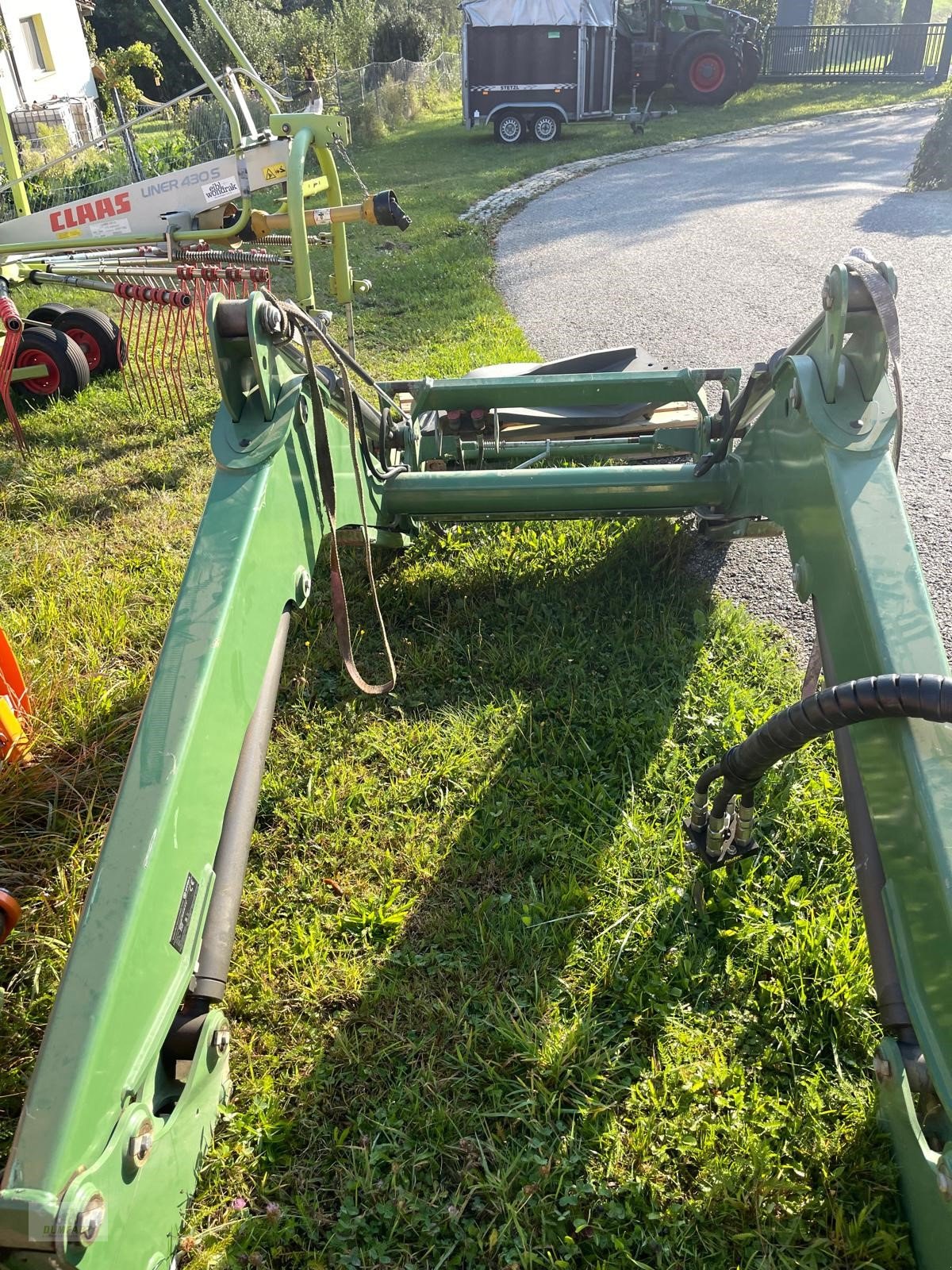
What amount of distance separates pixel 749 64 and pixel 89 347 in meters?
18.7

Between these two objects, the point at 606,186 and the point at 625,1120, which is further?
the point at 606,186

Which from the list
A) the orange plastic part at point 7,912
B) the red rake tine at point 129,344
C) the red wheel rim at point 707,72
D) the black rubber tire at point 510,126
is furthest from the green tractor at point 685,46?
the orange plastic part at point 7,912

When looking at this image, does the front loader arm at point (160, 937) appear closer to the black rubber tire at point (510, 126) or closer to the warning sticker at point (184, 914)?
the warning sticker at point (184, 914)

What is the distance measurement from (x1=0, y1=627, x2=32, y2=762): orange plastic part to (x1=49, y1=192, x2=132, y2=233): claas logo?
394 centimetres

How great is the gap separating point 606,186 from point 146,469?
10146 millimetres

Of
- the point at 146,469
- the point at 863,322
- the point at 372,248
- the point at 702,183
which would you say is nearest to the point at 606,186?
the point at 702,183

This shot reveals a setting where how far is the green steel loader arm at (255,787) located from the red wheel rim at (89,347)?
4402mm

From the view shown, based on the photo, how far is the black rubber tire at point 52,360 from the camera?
225 inches

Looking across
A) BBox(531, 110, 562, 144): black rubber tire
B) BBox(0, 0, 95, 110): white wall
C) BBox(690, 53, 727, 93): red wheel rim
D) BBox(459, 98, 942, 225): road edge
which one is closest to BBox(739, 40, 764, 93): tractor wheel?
BBox(690, 53, 727, 93): red wheel rim

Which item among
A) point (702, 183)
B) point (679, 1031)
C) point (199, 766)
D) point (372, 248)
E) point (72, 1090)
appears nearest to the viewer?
point (72, 1090)

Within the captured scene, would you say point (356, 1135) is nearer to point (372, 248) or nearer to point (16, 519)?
point (16, 519)

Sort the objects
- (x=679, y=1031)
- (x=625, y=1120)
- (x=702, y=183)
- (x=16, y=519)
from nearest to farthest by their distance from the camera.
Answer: (x=625, y=1120)
(x=679, y=1031)
(x=16, y=519)
(x=702, y=183)

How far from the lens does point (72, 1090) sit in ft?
3.63

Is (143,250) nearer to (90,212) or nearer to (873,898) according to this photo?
(90,212)
